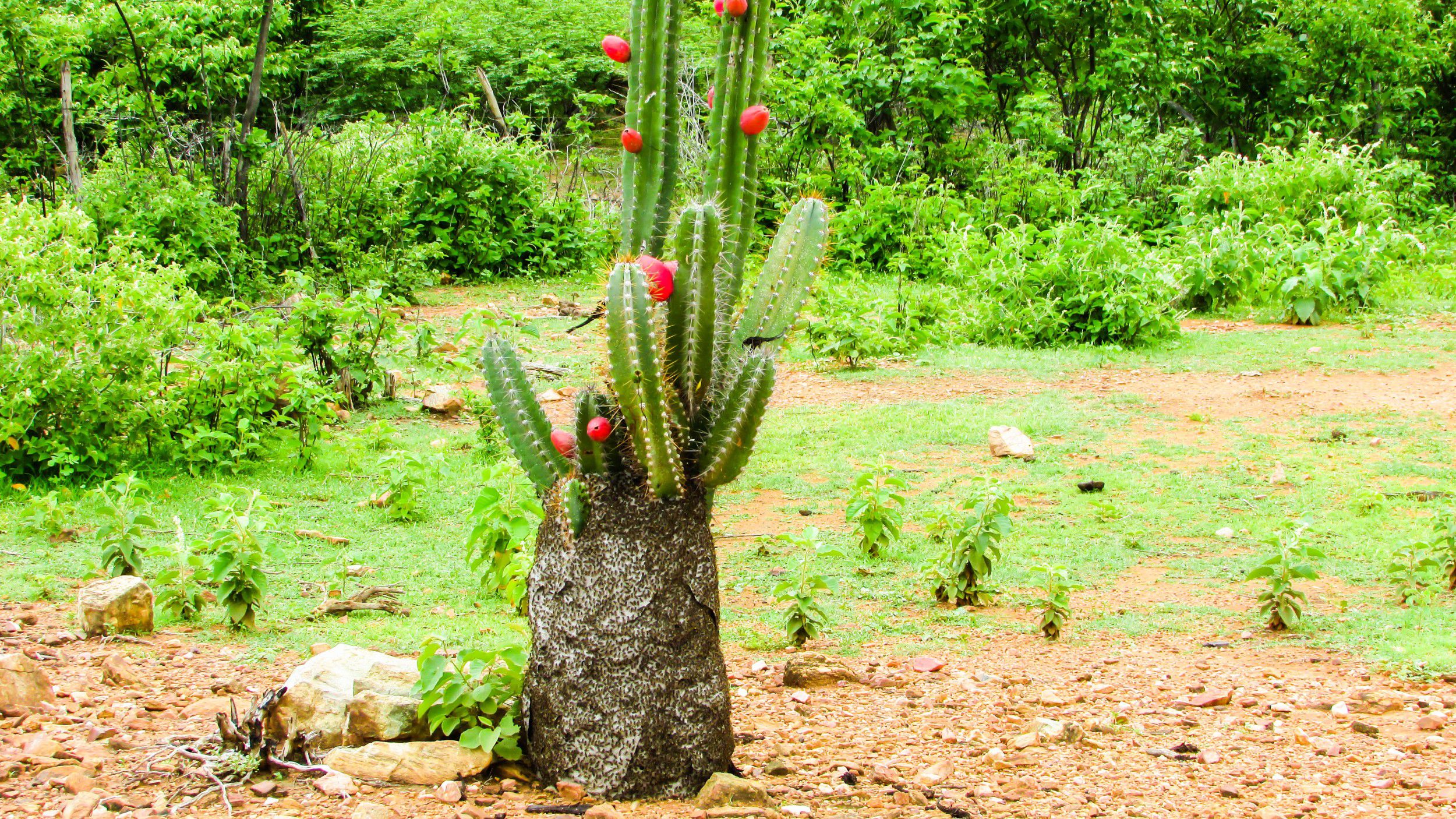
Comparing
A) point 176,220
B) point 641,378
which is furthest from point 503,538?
point 176,220

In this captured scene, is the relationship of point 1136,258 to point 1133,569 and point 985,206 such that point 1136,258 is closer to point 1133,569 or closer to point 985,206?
point 985,206

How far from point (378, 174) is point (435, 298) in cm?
150

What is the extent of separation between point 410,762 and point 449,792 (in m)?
0.17

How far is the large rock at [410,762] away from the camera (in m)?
3.12

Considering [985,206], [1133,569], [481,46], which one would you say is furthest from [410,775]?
[481,46]

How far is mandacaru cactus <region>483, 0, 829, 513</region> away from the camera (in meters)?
3.03

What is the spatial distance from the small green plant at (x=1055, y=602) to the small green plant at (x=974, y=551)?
1.06ft

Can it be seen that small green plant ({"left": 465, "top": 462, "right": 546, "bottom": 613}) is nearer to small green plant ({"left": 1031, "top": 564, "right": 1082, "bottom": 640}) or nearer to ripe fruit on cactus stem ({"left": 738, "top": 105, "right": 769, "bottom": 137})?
ripe fruit on cactus stem ({"left": 738, "top": 105, "right": 769, "bottom": 137})

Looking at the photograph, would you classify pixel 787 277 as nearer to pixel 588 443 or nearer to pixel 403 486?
pixel 588 443

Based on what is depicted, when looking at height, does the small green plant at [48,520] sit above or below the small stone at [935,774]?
below

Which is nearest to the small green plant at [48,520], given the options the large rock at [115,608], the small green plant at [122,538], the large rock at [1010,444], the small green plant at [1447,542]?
the small green plant at [122,538]

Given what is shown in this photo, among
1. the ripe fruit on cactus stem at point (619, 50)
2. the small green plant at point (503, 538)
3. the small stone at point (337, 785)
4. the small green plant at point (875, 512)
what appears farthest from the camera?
the small green plant at point (875, 512)

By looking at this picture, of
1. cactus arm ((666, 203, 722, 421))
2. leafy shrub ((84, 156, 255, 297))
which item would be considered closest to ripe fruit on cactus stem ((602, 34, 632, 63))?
cactus arm ((666, 203, 722, 421))

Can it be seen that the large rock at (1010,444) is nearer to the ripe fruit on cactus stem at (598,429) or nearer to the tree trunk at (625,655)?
the tree trunk at (625,655)
